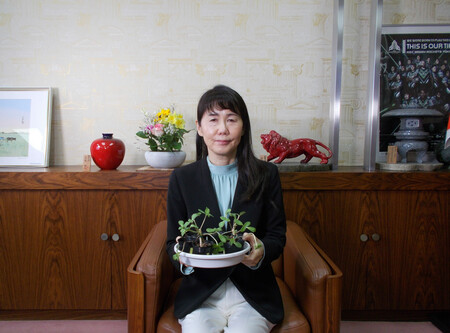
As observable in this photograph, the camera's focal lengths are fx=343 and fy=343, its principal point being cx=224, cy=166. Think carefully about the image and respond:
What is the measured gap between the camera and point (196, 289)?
1174 millimetres

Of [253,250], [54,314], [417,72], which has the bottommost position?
[54,314]

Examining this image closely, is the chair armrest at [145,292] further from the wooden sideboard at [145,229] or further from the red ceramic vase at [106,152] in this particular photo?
the red ceramic vase at [106,152]

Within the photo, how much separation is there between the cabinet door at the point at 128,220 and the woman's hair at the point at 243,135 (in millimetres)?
587

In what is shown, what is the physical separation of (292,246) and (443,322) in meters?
1.00

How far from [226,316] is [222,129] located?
2.08 ft

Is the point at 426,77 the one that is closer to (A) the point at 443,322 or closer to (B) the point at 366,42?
(B) the point at 366,42

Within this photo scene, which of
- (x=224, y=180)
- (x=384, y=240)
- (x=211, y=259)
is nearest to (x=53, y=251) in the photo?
(x=224, y=180)

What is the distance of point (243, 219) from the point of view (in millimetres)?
1209

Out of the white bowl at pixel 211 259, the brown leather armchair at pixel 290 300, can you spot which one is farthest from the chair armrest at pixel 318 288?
the white bowl at pixel 211 259

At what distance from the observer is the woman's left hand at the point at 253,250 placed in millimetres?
1052

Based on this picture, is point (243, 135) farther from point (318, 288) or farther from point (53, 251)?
point (53, 251)

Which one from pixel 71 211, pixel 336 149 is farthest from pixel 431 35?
pixel 71 211

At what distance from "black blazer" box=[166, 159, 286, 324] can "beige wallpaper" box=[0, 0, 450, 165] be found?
856mm

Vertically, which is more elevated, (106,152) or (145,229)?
(106,152)
